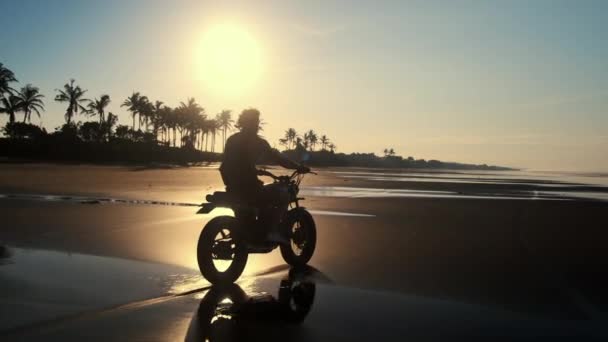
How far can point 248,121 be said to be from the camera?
659 centimetres

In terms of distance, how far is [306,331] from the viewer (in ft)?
13.2

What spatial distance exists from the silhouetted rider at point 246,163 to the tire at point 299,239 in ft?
1.73

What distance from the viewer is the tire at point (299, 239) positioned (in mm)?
7156

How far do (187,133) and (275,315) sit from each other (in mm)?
128038

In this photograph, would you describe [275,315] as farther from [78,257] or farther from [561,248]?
[561,248]

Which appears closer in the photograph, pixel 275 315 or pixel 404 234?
pixel 275 315

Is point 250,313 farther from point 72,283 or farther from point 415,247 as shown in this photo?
point 415,247

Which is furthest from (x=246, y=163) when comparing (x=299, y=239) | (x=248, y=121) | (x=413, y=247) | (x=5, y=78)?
(x=5, y=78)

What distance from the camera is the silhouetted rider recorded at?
625 centimetres

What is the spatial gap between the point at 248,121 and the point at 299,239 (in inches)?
73.9

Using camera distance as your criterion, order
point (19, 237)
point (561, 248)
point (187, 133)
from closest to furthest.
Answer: point (19, 237)
point (561, 248)
point (187, 133)

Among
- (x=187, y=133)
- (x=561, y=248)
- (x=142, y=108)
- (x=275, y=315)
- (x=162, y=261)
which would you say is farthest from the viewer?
(x=187, y=133)

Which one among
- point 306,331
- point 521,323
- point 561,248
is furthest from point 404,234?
point 306,331

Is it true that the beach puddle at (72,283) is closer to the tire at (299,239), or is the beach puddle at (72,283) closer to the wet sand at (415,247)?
the wet sand at (415,247)
